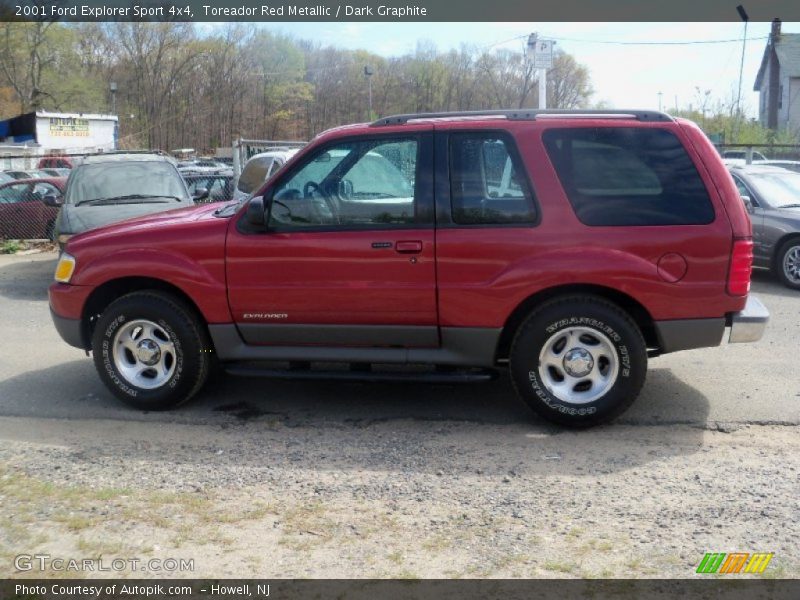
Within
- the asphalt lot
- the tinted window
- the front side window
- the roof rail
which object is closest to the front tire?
the asphalt lot

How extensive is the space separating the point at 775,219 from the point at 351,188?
7.88 meters

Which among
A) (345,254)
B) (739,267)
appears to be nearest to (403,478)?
(345,254)

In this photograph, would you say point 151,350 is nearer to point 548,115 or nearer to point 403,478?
point 403,478

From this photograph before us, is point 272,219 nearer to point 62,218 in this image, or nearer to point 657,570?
point 657,570

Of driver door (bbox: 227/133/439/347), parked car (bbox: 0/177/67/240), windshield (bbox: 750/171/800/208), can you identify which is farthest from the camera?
parked car (bbox: 0/177/67/240)

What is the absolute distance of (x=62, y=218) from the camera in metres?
10.9

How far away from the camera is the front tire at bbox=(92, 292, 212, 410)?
5648 mm

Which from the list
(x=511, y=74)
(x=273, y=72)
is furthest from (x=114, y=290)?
(x=273, y=72)

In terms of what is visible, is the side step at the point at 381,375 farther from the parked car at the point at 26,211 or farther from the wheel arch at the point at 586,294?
the parked car at the point at 26,211

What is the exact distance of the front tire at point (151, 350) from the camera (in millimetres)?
5648

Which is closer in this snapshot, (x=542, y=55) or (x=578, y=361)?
(x=578, y=361)

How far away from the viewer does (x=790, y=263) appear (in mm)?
10977

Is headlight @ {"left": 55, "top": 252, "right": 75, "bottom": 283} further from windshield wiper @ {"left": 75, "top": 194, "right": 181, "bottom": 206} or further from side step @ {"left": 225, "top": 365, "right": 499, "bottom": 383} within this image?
windshield wiper @ {"left": 75, "top": 194, "right": 181, "bottom": 206}

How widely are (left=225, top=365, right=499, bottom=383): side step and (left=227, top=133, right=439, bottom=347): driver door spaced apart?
8.0 inches
